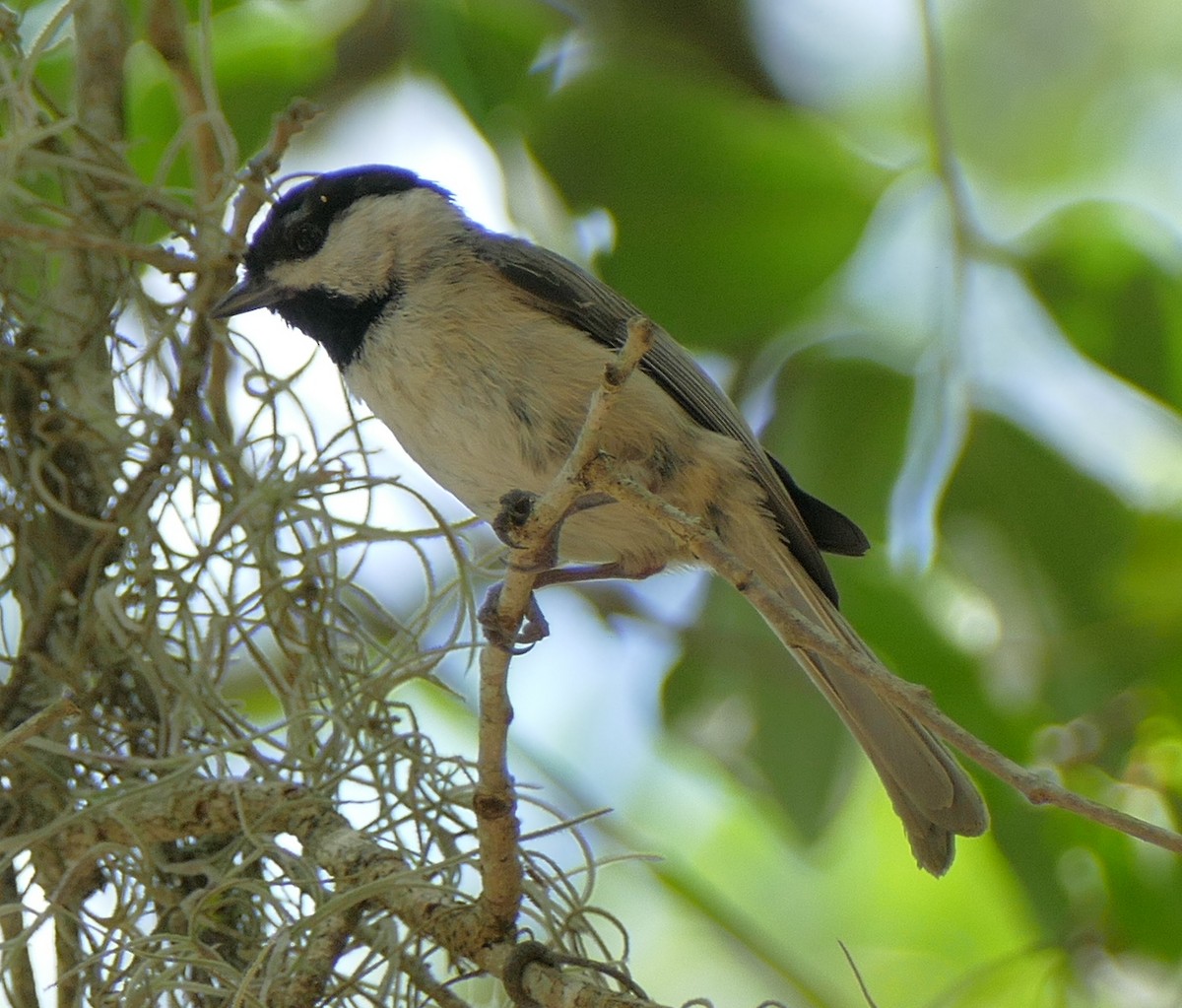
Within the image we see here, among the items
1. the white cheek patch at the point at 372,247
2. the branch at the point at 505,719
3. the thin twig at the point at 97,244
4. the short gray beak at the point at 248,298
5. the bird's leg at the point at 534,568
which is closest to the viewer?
the branch at the point at 505,719

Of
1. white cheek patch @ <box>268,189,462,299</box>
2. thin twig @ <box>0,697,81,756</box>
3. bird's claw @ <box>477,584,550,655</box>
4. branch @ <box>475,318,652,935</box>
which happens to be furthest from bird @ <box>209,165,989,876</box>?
thin twig @ <box>0,697,81,756</box>

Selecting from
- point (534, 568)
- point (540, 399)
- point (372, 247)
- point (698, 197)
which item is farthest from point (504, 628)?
point (698, 197)

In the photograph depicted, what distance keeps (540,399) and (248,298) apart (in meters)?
0.43

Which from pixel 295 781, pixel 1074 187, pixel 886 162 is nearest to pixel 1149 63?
pixel 1074 187

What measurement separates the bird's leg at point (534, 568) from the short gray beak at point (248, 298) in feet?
1.51

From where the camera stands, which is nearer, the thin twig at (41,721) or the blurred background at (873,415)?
the thin twig at (41,721)

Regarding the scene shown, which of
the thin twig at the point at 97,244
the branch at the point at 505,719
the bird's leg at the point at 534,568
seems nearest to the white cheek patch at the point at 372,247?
the thin twig at the point at 97,244

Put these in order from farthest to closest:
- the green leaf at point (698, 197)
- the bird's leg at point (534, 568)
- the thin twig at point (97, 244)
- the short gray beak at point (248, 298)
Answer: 1. the green leaf at point (698, 197)
2. the short gray beak at point (248, 298)
3. the thin twig at point (97, 244)
4. the bird's leg at point (534, 568)

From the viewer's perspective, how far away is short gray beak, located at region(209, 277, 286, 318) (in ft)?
6.14

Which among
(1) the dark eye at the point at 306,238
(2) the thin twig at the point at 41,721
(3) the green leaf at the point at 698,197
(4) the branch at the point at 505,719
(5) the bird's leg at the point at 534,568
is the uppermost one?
(3) the green leaf at the point at 698,197

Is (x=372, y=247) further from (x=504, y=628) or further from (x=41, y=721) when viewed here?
(x=41, y=721)

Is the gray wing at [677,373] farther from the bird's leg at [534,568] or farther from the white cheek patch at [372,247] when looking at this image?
the bird's leg at [534,568]

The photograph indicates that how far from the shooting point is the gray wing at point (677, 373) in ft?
6.33

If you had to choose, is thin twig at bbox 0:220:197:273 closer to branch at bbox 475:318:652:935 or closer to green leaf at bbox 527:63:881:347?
branch at bbox 475:318:652:935
